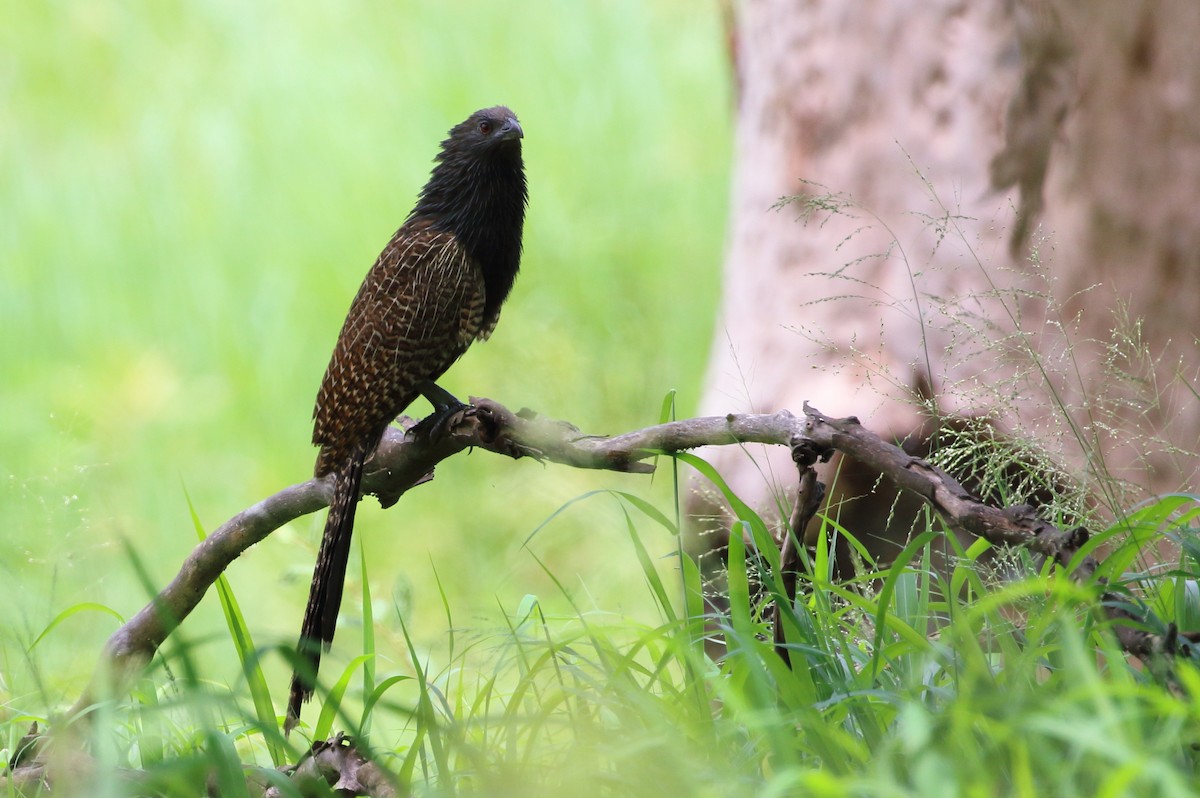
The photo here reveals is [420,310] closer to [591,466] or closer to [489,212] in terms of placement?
[489,212]

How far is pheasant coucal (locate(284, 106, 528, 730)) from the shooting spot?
8.18 feet

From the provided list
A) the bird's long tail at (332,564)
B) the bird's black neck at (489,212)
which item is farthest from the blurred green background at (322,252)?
the bird's long tail at (332,564)

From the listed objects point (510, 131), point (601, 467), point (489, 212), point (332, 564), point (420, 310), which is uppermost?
point (510, 131)

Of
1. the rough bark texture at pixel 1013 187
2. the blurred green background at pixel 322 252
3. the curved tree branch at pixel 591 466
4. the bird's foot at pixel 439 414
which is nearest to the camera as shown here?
the curved tree branch at pixel 591 466

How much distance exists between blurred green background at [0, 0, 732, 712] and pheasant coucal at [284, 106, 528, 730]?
2474mm

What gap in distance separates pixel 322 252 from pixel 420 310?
4382 millimetres

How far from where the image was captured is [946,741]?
4.29ft

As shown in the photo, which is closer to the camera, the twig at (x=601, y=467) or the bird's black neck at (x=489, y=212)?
the twig at (x=601, y=467)

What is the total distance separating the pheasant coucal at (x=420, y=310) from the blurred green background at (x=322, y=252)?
2.47 meters

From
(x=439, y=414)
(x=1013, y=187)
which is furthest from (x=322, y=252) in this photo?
(x=439, y=414)

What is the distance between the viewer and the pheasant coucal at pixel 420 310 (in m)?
2.49

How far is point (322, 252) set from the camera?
22.6ft

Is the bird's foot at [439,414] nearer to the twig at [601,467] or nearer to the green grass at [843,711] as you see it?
the twig at [601,467]

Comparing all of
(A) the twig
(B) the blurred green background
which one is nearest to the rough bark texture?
(A) the twig
